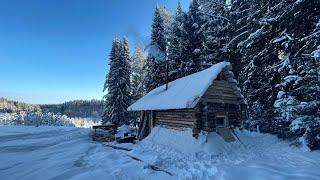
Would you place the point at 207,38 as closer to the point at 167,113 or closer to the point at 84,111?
the point at 167,113

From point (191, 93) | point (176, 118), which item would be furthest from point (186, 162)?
point (176, 118)

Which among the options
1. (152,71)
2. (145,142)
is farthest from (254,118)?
(152,71)

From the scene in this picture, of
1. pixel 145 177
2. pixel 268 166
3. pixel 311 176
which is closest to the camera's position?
pixel 311 176

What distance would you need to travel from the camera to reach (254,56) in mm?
23094

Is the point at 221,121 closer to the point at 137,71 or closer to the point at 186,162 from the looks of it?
the point at 186,162

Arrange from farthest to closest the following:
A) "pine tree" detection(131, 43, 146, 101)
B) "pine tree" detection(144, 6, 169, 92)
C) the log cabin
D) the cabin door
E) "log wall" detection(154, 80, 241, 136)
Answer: "pine tree" detection(131, 43, 146, 101) → "pine tree" detection(144, 6, 169, 92) → the cabin door → "log wall" detection(154, 80, 241, 136) → the log cabin

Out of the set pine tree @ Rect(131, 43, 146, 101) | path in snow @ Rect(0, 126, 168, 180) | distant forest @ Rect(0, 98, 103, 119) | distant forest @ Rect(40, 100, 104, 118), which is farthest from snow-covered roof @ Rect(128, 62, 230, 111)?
distant forest @ Rect(40, 100, 104, 118)

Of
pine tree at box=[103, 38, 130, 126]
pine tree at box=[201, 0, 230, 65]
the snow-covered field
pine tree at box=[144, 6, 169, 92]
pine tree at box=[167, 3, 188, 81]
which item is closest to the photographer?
the snow-covered field

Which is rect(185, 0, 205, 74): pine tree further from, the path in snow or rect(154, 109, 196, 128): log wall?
the path in snow

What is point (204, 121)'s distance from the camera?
17.8 m

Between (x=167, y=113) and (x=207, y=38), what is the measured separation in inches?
544

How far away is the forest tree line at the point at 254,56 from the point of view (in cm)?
1625

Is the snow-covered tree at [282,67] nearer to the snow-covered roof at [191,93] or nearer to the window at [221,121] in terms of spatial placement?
the window at [221,121]

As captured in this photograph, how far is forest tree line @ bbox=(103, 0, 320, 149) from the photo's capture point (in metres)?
16.2
